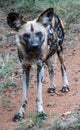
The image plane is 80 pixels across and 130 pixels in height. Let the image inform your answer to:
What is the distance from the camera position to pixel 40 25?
20.3ft

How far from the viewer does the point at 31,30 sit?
6.06 meters

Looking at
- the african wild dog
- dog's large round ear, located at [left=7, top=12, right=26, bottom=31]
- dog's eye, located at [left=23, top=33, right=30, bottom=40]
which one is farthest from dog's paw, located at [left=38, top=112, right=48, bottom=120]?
dog's large round ear, located at [left=7, top=12, right=26, bottom=31]

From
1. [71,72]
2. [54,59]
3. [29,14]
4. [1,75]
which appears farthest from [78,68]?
[29,14]

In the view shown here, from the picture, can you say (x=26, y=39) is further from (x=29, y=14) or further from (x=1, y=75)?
(x=29, y=14)

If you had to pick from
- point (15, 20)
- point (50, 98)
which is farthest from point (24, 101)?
point (15, 20)

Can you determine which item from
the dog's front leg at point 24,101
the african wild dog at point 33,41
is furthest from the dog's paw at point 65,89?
the dog's front leg at point 24,101

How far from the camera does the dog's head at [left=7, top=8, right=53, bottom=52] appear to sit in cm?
597

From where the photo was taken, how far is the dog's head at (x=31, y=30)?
5.97 meters

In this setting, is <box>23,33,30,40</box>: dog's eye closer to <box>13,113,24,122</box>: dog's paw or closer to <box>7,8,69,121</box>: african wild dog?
<box>7,8,69,121</box>: african wild dog

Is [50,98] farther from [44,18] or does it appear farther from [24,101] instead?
[44,18]

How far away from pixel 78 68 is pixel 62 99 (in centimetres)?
148

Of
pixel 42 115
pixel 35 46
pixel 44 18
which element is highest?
pixel 44 18

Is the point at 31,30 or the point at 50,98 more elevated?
the point at 31,30

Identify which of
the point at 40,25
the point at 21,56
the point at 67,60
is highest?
the point at 40,25
